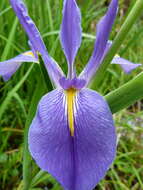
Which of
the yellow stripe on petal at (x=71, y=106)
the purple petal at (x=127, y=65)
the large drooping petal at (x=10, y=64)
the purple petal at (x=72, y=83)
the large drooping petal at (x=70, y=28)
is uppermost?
the large drooping petal at (x=70, y=28)

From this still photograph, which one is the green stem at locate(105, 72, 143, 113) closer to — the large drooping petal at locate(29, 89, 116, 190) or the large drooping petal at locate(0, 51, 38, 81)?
the large drooping petal at locate(29, 89, 116, 190)

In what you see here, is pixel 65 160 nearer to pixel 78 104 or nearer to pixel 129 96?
pixel 78 104

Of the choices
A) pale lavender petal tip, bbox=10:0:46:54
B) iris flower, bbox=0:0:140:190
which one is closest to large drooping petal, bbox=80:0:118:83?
iris flower, bbox=0:0:140:190

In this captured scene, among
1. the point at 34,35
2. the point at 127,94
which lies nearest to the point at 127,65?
the point at 127,94

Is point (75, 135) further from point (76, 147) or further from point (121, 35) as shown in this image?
point (121, 35)

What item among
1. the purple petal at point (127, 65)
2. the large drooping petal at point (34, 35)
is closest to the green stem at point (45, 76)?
the large drooping petal at point (34, 35)

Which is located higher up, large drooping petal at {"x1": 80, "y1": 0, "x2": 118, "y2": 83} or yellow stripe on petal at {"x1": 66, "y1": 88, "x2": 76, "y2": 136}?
large drooping petal at {"x1": 80, "y1": 0, "x2": 118, "y2": 83}

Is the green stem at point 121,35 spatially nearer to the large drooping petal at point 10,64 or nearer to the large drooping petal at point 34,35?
the large drooping petal at point 34,35
